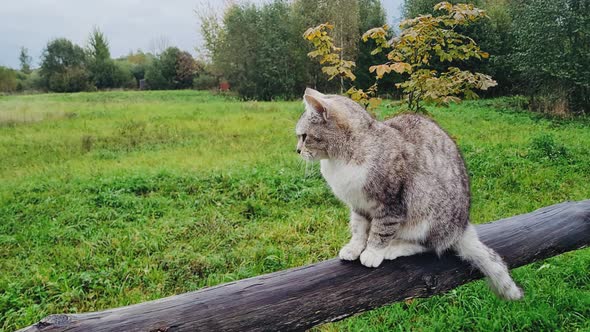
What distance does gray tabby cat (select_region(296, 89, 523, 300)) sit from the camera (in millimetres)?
2545

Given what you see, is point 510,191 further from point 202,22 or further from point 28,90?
point 28,90

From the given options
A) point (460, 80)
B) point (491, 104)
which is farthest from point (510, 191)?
point (491, 104)

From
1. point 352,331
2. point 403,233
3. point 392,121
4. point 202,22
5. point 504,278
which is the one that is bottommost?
point 352,331

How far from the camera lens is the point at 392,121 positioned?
2902 millimetres

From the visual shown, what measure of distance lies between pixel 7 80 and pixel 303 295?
150 feet

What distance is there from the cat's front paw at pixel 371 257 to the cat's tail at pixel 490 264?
54 cm

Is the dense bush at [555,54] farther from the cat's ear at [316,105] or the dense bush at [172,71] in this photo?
the dense bush at [172,71]

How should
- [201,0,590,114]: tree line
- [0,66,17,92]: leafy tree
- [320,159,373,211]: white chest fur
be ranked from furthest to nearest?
[0,66,17,92]: leafy tree → [201,0,590,114]: tree line → [320,159,373,211]: white chest fur

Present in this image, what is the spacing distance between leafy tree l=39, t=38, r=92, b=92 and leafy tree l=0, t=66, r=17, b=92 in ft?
7.67

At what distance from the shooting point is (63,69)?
41125mm

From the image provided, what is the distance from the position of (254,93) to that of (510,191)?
67.6 ft

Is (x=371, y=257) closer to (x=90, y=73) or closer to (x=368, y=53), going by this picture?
(x=368, y=53)

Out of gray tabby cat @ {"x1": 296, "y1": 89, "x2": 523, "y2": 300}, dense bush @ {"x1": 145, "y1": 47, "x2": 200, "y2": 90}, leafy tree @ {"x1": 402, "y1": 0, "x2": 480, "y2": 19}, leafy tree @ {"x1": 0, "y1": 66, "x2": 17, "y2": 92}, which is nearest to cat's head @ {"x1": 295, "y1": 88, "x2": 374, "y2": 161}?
gray tabby cat @ {"x1": 296, "y1": 89, "x2": 523, "y2": 300}

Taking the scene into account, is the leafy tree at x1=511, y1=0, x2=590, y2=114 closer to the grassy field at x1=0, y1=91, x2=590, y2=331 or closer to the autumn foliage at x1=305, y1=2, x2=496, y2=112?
the grassy field at x1=0, y1=91, x2=590, y2=331
